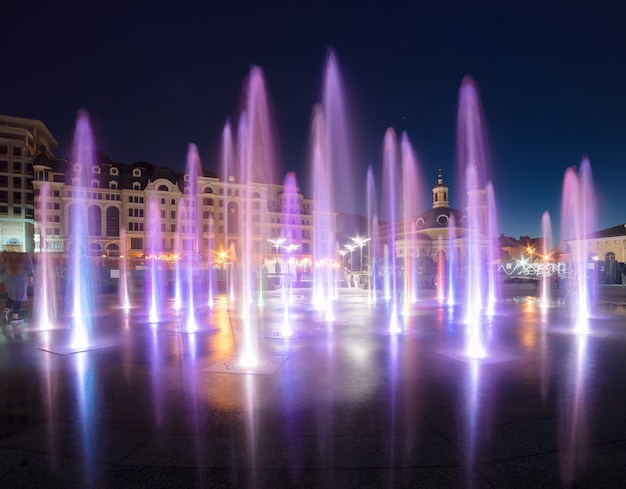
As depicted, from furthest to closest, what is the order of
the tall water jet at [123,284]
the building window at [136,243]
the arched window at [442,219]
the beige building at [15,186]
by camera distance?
the arched window at [442,219]
the building window at [136,243]
the beige building at [15,186]
the tall water jet at [123,284]

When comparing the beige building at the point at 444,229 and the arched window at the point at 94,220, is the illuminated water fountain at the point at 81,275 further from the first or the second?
the beige building at the point at 444,229

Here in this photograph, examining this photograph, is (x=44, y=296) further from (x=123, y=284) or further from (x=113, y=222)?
(x=113, y=222)

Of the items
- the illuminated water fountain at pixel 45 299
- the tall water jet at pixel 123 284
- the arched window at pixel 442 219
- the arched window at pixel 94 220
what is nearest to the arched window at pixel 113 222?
the arched window at pixel 94 220

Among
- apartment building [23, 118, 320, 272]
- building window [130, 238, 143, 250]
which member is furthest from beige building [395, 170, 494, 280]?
building window [130, 238, 143, 250]

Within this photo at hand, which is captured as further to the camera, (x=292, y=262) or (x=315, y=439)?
(x=292, y=262)

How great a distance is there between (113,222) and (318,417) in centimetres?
7267

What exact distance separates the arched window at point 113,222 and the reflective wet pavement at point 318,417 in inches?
2570

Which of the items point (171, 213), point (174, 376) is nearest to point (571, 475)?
point (174, 376)

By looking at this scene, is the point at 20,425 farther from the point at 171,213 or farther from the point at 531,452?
the point at 171,213

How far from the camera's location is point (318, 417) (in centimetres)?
498

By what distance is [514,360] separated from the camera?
7.93 metres

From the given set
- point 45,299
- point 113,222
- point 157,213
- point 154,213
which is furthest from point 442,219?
point 45,299

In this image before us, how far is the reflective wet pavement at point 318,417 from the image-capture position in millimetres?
3668

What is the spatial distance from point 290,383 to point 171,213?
71.2 meters
